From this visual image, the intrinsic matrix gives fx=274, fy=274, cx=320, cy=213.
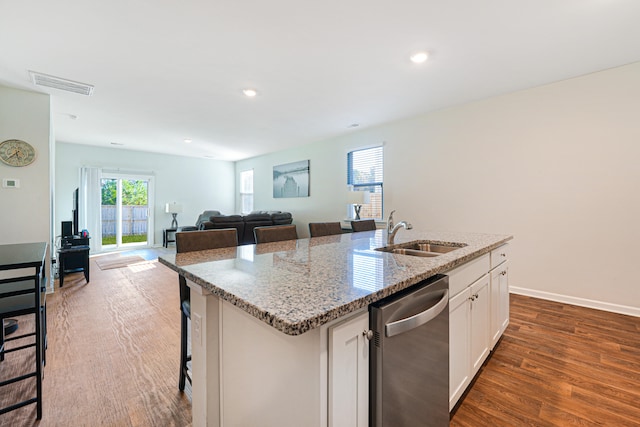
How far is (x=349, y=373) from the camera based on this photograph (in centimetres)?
79

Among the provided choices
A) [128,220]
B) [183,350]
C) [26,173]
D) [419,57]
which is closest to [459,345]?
[183,350]

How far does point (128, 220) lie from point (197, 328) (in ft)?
24.0

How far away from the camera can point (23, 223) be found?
132 inches

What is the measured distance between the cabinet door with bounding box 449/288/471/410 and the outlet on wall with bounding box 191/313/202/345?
3.71ft

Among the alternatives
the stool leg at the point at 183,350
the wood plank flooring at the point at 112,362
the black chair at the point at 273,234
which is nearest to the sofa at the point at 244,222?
the wood plank flooring at the point at 112,362

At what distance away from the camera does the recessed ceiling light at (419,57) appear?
2.50 m

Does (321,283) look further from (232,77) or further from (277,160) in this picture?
(277,160)

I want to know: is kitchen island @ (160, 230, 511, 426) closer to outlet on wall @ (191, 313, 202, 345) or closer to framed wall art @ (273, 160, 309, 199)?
outlet on wall @ (191, 313, 202, 345)

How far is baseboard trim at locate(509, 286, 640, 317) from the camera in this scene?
273cm

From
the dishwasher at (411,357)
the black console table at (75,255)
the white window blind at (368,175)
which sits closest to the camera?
the dishwasher at (411,357)

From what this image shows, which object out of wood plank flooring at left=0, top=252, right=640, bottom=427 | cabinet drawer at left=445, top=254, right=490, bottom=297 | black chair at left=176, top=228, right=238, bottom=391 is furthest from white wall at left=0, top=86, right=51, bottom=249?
cabinet drawer at left=445, top=254, right=490, bottom=297

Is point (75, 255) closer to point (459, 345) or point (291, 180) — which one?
point (291, 180)

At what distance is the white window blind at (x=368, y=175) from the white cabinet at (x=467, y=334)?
319cm

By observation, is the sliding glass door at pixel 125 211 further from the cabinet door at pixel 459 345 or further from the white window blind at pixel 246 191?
the cabinet door at pixel 459 345
